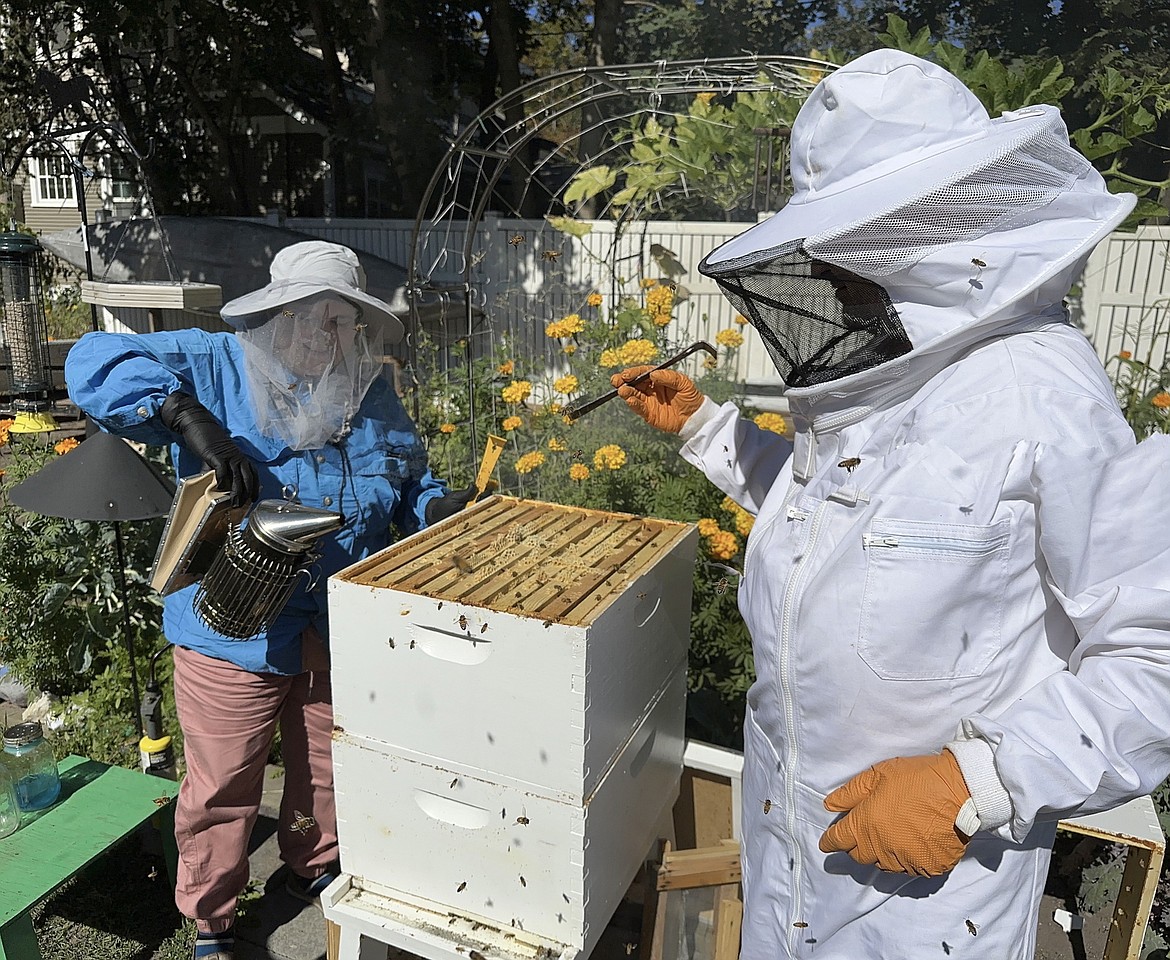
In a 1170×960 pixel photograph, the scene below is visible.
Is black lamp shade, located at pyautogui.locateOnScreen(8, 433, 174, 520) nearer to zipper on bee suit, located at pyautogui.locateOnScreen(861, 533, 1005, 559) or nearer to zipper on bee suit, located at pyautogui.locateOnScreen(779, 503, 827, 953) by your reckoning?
zipper on bee suit, located at pyautogui.locateOnScreen(779, 503, 827, 953)

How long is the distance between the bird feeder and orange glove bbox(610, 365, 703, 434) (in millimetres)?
2633

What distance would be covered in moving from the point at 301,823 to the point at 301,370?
4.39 ft

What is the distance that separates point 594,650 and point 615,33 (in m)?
8.46

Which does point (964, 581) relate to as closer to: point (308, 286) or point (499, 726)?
point (499, 726)

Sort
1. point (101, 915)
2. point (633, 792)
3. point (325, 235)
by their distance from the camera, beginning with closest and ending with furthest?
point (633, 792), point (101, 915), point (325, 235)

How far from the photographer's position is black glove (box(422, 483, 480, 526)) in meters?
2.38

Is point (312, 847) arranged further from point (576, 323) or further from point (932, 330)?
point (932, 330)

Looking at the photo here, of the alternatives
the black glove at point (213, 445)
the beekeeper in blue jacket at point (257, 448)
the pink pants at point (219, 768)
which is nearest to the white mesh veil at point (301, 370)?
the beekeeper in blue jacket at point (257, 448)

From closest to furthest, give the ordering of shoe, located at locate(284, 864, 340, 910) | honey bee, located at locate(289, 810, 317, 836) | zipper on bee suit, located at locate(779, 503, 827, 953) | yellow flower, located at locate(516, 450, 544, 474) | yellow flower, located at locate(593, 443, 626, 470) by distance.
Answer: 1. zipper on bee suit, located at locate(779, 503, 827, 953)
2. honey bee, located at locate(289, 810, 317, 836)
3. shoe, located at locate(284, 864, 340, 910)
4. yellow flower, located at locate(593, 443, 626, 470)
5. yellow flower, located at locate(516, 450, 544, 474)

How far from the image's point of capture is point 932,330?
1.20m

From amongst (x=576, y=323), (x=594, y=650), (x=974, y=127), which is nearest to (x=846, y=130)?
(x=974, y=127)

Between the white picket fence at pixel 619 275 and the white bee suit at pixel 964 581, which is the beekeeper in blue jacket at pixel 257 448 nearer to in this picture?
the white bee suit at pixel 964 581

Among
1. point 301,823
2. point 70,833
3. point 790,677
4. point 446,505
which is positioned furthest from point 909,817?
point 70,833

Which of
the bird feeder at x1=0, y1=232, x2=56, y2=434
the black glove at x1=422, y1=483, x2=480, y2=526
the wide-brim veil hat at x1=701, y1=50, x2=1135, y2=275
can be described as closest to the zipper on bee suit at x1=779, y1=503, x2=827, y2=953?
the wide-brim veil hat at x1=701, y1=50, x2=1135, y2=275
